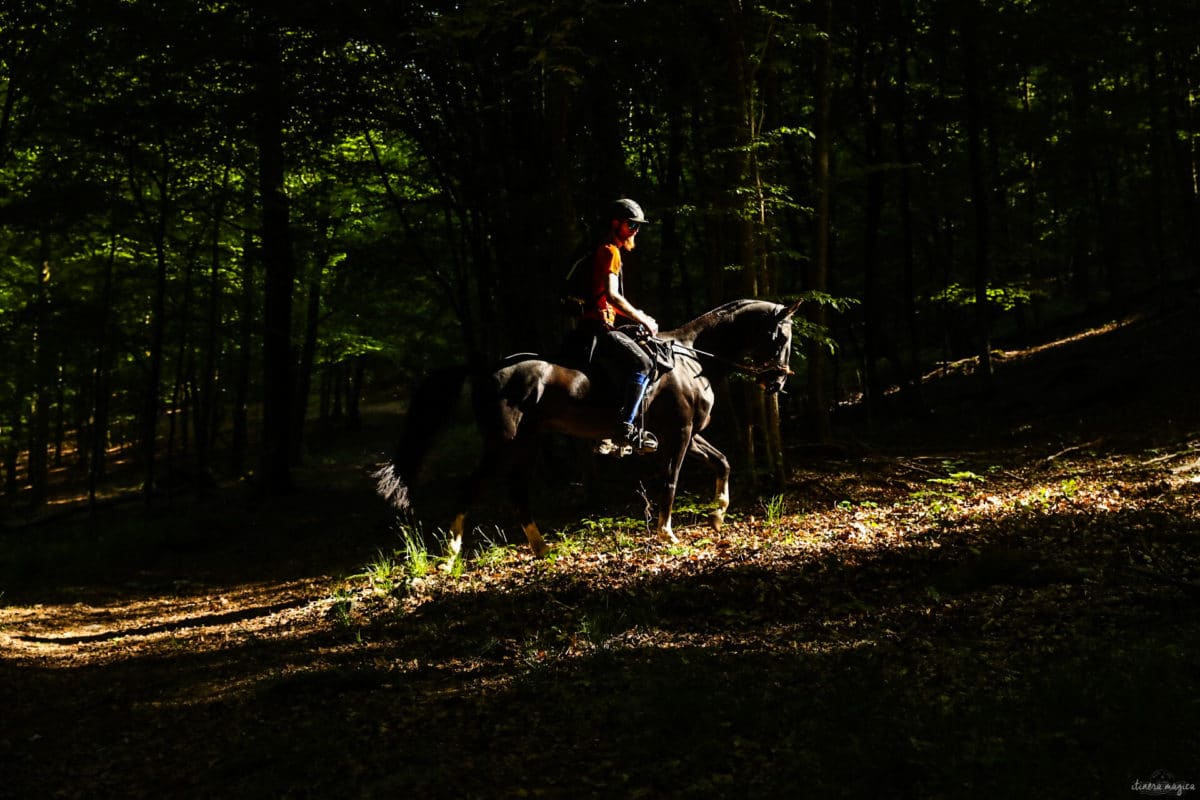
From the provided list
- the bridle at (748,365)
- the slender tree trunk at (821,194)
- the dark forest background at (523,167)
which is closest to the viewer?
the bridle at (748,365)

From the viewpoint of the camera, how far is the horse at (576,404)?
8867 mm

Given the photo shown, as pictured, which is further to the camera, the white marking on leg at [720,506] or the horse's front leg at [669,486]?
the white marking on leg at [720,506]

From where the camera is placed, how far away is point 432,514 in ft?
49.3

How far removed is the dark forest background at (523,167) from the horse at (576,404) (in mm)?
1375

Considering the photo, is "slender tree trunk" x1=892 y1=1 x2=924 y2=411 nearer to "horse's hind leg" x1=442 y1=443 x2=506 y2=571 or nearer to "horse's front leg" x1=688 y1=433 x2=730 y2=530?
"horse's front leg" x1=688 y1=433 x2=730 y2=530

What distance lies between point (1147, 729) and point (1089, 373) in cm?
1691

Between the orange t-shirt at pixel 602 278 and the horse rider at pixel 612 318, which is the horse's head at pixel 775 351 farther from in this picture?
the orange t-shirt at pixel 602 278

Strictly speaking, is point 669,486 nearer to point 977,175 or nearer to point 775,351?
point 775,351

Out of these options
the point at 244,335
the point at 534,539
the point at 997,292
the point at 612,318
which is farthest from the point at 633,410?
the point at 244,335

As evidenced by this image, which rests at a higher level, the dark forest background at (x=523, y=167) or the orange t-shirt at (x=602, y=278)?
the dark forest background at (x=523, y=167)

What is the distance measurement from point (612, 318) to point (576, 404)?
3.43ft

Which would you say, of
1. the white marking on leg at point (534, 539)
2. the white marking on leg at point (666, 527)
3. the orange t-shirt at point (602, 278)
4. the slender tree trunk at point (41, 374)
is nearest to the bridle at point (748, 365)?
the orange t-shirt at point (602, 278)

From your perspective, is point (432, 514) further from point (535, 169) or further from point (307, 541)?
point (535, 169)

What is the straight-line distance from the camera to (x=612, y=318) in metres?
9.00
